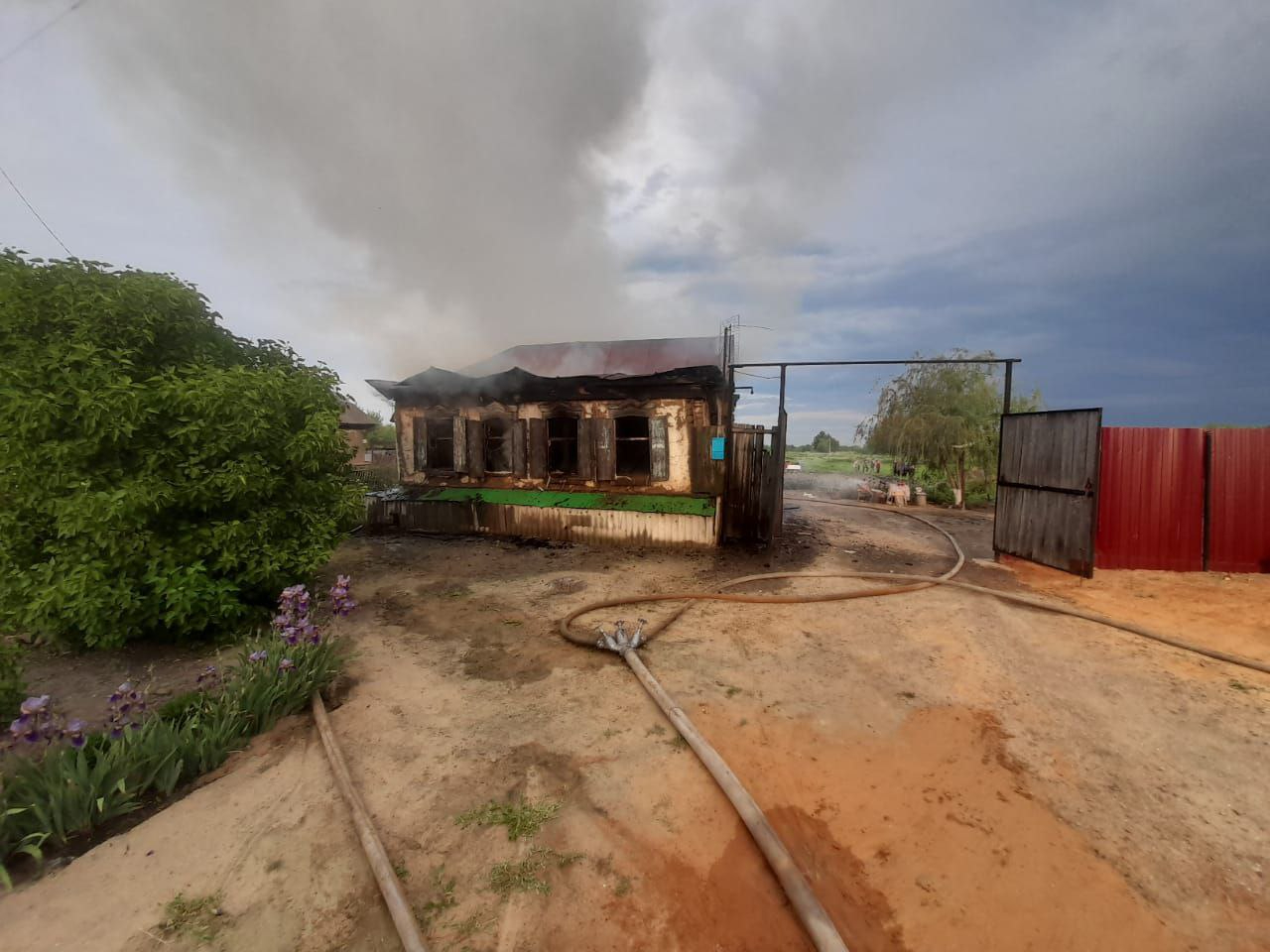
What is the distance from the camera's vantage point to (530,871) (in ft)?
8.95

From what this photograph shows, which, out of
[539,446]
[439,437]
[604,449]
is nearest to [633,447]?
[604,449]

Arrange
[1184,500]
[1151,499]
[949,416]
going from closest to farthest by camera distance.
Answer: [1184,500] < [1151,499] < [949,416]

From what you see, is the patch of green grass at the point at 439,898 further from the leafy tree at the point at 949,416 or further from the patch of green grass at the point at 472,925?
the leafy tree at the point at 949,416

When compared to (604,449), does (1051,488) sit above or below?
below

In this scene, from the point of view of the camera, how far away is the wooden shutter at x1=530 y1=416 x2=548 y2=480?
37.8 ft

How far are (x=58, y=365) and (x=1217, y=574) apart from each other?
16.1 metres

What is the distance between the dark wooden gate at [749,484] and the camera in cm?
1041

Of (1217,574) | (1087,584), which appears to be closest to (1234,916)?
(1087,584)

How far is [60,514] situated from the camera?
4.57m

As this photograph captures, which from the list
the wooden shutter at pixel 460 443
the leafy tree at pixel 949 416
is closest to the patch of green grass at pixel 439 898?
the wooden shutter at pixel 460 443

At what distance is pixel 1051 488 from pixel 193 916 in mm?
11453

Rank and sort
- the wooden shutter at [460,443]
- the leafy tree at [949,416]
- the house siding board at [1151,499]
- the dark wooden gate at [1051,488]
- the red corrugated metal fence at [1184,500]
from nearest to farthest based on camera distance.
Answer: the dark wooden gate at [1051,488], the red corrugated metal fence at [1184,500], the house siding board at [1151,499], the wooden shutter at [460,443], the leafy tree at [949,416]

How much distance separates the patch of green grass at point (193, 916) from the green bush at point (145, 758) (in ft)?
3.12

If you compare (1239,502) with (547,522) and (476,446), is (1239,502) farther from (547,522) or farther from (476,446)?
(476,446)
